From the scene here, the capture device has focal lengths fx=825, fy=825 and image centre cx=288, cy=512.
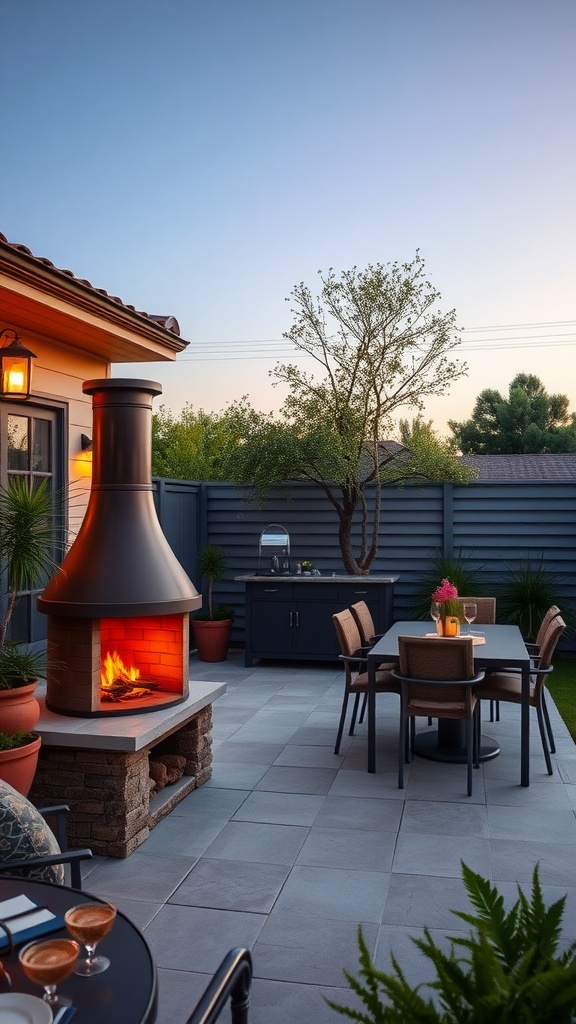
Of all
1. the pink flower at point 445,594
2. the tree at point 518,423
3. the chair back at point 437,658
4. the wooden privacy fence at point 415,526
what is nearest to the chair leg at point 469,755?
the chair back at point 437,658

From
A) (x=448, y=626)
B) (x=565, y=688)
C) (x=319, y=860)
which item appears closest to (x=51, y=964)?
(x=319, y=860)

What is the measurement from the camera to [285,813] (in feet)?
13.8

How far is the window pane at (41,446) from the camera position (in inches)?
216

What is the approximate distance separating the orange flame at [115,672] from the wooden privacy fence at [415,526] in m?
3.84

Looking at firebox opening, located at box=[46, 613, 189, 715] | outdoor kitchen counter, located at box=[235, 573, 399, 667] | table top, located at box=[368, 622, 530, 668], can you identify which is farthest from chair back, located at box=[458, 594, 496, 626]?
firebox opening, located at box=[46, 613, 189, 715]

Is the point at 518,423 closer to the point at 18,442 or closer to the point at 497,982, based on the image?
the point at 18,442

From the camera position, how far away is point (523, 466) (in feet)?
64.6

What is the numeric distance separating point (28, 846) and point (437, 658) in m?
2.65

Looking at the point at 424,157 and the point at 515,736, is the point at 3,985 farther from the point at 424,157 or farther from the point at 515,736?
the point at 424,157

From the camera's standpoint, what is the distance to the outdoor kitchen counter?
26.4ft

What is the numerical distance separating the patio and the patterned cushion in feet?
1.84

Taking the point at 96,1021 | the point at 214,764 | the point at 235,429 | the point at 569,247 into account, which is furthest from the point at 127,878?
the point at 569,247

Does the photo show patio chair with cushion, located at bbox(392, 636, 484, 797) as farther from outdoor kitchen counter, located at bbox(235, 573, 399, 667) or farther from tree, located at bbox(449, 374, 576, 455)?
tree, located at bbox(449, 374, 576, 455)

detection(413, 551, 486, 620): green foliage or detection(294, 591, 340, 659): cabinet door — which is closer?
detection(294, 591, 340, 659): cabinet door
